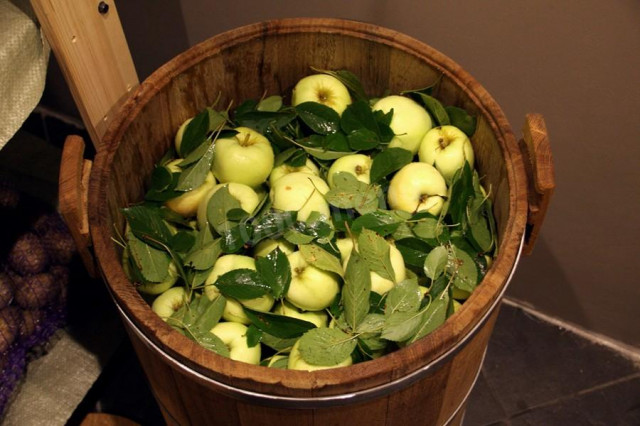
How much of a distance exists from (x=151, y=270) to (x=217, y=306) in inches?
4.3

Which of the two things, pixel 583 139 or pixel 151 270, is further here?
pixel 583 139

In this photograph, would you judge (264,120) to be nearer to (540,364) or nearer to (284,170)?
(284,170)

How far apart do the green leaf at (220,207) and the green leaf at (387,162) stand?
0.71 feet

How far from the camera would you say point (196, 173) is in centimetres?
101

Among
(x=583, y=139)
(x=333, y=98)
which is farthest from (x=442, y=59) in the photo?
(x=583, y=139)

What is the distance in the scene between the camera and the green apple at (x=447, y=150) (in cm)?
102

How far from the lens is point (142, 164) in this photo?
1038 millimetres

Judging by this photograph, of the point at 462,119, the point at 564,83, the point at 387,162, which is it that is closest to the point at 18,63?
the point at 387,162

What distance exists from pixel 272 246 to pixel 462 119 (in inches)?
14.5

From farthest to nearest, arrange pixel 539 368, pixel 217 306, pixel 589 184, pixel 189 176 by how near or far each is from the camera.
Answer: pixel 539 368 < pixel 589 184 < pixel 189 176 < pixel 217 306

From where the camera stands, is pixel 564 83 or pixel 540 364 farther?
pixel 540 364

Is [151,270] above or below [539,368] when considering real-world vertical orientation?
above

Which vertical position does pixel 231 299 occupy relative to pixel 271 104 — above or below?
below

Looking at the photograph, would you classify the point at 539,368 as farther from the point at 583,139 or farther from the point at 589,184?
the point at 583,139
